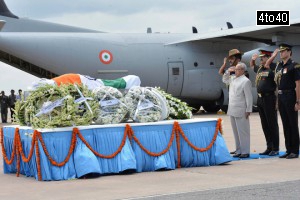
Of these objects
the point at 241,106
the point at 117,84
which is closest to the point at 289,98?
the point at 241,106

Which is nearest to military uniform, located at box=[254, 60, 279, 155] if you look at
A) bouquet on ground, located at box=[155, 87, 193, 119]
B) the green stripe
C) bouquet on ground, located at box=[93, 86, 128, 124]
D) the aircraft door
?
bouquet on ground, located at box=[155, 87, 193, 119]

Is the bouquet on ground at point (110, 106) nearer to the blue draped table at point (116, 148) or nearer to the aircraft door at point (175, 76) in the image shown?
the blue draped table at point (116, 148)

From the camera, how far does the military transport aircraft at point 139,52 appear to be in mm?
22219

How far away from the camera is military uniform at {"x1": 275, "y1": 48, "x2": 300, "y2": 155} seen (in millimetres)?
9602

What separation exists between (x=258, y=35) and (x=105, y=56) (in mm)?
6312

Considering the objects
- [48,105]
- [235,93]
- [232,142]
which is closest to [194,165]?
[235,93]

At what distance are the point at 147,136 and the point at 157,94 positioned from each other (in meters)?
0.86

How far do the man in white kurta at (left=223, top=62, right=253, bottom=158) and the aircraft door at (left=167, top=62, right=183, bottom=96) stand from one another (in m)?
14.1

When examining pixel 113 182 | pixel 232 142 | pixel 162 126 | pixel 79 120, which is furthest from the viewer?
pixel 232 142

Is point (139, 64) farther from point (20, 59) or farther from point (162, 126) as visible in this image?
point (162, 126)

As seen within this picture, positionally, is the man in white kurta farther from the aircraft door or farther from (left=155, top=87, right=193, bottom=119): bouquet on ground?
the aircraft door

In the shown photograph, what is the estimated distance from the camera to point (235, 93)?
9.84 metres

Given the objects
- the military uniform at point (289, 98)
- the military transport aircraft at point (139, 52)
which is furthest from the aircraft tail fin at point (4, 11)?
the military uniform at point (289, 98)

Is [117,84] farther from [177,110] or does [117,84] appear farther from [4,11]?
[4,11]
